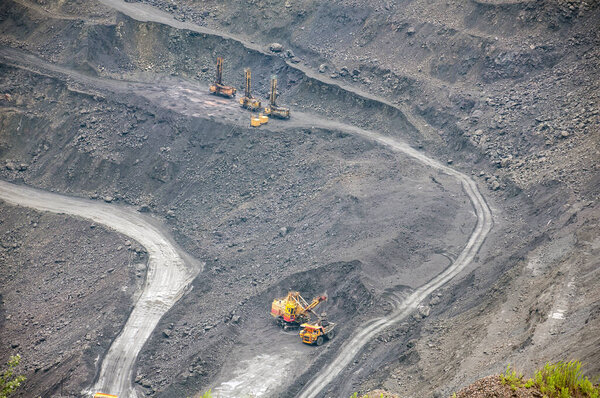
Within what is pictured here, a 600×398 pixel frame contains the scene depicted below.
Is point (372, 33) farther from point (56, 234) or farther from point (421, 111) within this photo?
point (56, 234)

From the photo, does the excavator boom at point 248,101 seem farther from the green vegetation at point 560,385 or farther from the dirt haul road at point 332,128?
the green vegetation at point 560,385

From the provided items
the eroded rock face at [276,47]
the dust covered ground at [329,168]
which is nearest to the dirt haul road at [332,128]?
the dust covered ground at [329,168]

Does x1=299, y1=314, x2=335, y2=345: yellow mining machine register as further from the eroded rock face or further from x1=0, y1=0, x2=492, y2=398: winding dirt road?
the eroded rock face

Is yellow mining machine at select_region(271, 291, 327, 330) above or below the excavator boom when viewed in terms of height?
below

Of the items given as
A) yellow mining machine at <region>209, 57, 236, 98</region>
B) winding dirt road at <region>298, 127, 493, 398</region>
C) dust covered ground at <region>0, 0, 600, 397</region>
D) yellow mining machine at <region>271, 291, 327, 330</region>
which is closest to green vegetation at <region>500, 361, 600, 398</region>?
dust covered ground at <region>0, 0, 600, 397</region>

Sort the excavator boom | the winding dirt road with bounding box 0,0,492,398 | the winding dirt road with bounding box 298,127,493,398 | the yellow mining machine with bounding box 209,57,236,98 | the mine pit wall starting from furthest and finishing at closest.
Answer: the yellow mining machine with bounding box 209,57,236,98, the excavator boom, the mine pit wall, the winding dirt road with bounding box 0,0,492,398, the winding dirt road with bounding box 298,127,493,398
